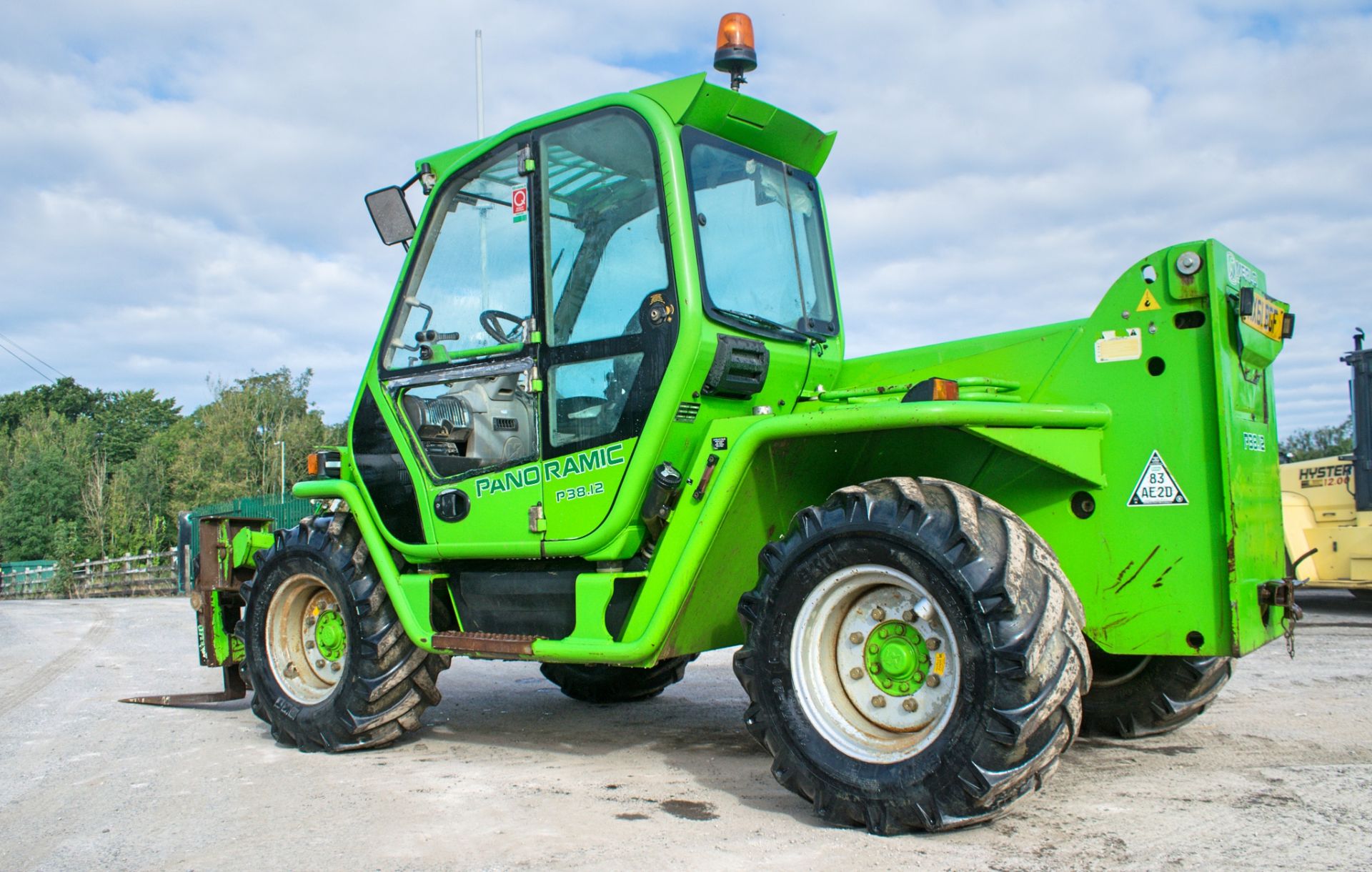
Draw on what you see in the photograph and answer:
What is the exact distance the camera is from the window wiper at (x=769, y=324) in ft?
15.1

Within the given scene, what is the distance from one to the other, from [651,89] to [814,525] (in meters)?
2.10

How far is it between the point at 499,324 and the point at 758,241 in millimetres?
1260

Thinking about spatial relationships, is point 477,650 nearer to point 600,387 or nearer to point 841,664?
point 600,387

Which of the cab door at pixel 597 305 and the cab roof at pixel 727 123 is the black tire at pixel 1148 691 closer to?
the cab door at pixel 597 305

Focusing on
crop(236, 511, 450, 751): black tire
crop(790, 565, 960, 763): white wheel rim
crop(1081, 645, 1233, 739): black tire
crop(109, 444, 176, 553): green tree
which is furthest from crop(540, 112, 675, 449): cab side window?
crop(109, 444, 176, 553): green tree

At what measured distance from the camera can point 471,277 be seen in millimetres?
5285

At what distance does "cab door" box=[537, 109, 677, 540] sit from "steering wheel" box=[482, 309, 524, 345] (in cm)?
22

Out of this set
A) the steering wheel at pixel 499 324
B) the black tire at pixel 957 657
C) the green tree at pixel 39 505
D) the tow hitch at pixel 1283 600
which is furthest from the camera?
the green tree at pixel 39 505

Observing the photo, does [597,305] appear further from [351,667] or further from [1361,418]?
[1361,418]

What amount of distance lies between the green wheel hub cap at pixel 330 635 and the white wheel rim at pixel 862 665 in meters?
2.82

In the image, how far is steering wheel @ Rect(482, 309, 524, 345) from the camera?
5.04 metres

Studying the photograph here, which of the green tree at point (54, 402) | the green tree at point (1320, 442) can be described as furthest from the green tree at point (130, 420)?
the green tree at point (1320, 442)

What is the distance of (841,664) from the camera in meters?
3.87

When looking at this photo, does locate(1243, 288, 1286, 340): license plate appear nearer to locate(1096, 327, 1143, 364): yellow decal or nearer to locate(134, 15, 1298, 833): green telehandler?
locate(134, 15, 1298, 833): green telehandler
